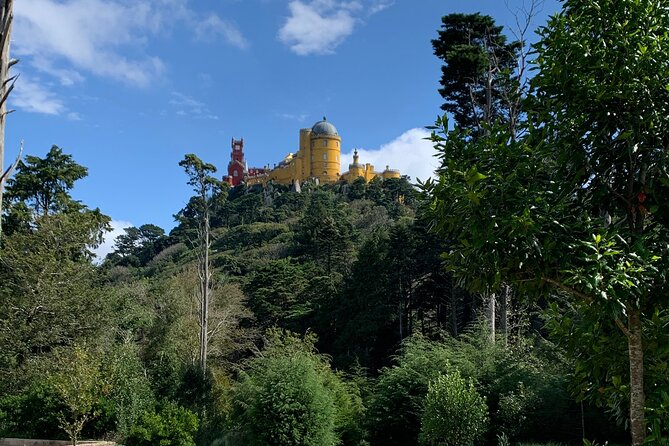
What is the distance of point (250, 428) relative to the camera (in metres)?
14.2

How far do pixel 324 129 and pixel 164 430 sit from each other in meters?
69.7

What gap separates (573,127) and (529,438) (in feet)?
34.1

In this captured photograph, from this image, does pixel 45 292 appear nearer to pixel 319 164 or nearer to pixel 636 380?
pixel 636 380

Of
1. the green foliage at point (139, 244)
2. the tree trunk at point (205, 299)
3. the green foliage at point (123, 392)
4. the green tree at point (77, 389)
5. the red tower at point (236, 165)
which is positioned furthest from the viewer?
the red tower at point (236, 165)

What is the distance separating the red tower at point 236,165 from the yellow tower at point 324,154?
16.0 meters

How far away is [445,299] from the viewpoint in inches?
1054

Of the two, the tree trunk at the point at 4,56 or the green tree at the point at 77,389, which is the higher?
the tree trunk at the point at 4,56

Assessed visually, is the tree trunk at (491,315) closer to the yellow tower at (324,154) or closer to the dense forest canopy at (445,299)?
the dense forest canopy at (445,299)

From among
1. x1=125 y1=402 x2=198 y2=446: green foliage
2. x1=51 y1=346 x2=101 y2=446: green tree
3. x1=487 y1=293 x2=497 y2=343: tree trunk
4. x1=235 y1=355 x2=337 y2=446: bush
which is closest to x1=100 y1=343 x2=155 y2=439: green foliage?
x1=51 y1=346 x2=101 y2=446: green tree

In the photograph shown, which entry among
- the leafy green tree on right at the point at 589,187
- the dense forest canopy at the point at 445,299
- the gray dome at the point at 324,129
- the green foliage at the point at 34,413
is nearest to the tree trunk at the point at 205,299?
the dense forest canopy at the point at 445,299

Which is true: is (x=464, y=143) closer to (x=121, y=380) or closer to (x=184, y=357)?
(x=121, y=380)

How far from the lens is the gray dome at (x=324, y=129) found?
80125 mm

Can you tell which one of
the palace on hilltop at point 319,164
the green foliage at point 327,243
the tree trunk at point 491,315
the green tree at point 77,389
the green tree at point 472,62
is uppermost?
the palace on hilltop at point 319,164

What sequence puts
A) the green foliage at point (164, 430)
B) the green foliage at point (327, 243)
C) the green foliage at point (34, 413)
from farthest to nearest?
the green foliage at point (327, 243)
the green foliage at point (34, 413)
the green foliage at point (164, 430)
